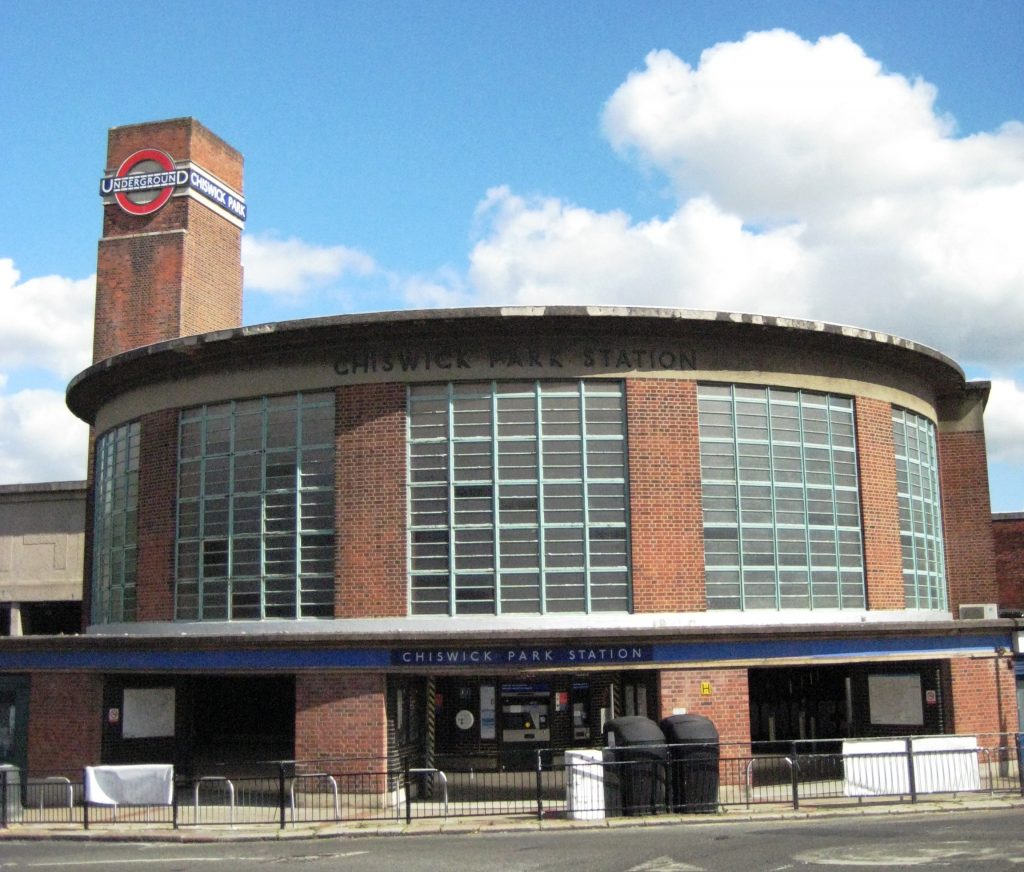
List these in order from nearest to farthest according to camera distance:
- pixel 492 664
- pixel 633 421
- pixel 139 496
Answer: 1. pixel 492 664
2. pixel 633 421
3. pixel 139 496

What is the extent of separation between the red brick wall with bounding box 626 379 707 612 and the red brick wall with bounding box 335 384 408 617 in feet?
15.4

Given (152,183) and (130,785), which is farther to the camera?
(152,183)

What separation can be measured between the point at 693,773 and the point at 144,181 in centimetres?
2793

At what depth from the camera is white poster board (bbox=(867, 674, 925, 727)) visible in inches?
992

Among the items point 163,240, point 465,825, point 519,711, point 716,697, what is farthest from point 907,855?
point 163,240

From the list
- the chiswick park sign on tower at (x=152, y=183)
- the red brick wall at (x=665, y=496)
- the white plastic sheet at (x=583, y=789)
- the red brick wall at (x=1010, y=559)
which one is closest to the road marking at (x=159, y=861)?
the white plastic sheet at (x=583, y=789)

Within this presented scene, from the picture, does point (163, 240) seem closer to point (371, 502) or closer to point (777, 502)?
point (371, 502)

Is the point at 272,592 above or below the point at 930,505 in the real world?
below

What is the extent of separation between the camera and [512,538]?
23.7m

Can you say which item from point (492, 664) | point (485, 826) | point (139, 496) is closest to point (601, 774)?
point (485, 826)

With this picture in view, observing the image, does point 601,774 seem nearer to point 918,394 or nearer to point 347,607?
point 347,607

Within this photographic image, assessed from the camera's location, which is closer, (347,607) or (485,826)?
(485,826)

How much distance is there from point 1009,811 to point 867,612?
6.77 meters

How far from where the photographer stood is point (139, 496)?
27.2 meters
